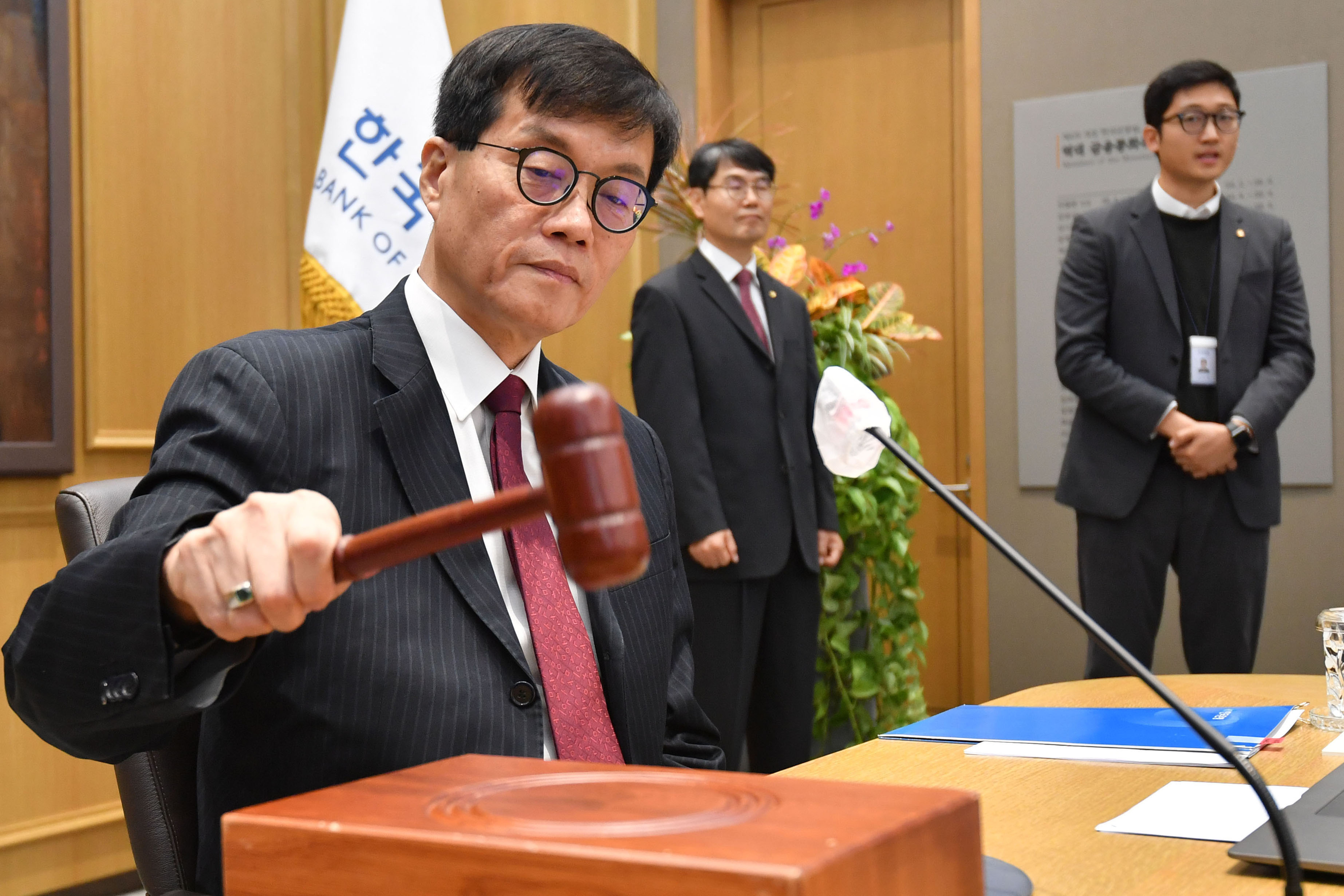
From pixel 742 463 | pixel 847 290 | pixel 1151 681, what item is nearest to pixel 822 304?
pixel 847 290

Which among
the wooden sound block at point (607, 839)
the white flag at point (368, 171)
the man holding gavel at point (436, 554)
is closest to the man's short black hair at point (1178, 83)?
the white flag at point (368, 171)

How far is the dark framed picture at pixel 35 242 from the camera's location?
9.20 ft

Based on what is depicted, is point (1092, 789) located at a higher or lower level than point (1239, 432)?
lower

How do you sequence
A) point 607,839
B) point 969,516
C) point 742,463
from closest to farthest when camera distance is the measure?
point 607,839
point 969,516
point 742,463

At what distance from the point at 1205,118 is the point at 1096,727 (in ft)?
7.05

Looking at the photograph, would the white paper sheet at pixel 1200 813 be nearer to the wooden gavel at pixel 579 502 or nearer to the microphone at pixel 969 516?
the microphone at pixel 969 516

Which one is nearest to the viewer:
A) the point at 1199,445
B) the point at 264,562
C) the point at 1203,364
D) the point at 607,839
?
the point at 607,839

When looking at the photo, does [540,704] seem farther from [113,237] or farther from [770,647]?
[113,237]

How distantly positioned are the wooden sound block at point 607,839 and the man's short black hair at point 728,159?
2.86 metres

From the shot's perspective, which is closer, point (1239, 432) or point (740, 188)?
point (1239, 432)

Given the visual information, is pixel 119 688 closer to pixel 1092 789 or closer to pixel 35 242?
pixel 1092 789

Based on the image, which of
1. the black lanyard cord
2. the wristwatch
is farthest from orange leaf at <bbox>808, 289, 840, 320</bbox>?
the wristwatch

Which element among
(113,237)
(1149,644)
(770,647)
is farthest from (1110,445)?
(113,237)

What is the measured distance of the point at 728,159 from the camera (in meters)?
3.33
